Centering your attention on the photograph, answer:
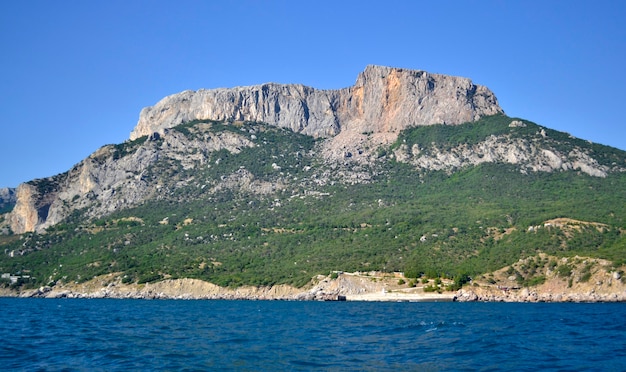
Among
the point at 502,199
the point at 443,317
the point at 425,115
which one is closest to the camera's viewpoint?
the point at 443,317

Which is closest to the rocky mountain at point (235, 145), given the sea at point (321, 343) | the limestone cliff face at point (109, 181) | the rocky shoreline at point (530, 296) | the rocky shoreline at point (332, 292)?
the limestone cliff face at point (109, 181)

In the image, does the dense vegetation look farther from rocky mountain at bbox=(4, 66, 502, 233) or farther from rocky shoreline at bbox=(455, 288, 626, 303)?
rocky mountain at bbox=(4, 66, 502, 233)

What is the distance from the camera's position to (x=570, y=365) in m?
33.9

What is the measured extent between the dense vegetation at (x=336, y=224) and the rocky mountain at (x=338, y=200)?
418 millimetres

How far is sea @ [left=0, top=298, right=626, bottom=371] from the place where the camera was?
3488 cm

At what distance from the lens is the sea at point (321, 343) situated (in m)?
34.9

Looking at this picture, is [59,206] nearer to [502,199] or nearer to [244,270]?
[244,270]

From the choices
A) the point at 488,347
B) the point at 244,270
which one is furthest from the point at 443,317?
the point at 244,270

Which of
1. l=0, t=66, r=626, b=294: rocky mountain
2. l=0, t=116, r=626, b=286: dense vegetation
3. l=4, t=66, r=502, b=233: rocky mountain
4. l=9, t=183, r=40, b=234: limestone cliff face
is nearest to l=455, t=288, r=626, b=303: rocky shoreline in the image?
l=0, t=66, r=626, b=294: rocky mountain

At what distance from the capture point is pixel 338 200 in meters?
156

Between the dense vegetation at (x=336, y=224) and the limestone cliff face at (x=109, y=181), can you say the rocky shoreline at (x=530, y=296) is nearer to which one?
the dense vegetation at (x=336, y=224)

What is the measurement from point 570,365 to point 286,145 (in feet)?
525

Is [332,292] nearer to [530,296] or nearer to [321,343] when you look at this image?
[530,296]

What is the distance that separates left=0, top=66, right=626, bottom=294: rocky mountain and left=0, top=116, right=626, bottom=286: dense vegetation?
418 mm
